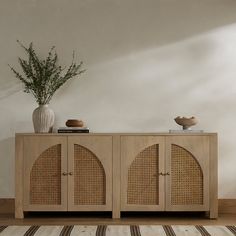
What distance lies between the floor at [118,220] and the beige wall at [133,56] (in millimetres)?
429

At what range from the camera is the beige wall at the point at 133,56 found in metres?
5.46

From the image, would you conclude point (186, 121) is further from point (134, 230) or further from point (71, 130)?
point (134, 230)

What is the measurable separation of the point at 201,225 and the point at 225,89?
1389 millimetres

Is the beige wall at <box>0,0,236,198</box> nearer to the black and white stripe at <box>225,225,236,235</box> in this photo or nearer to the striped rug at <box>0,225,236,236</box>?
the black and white stripe at <box>225,225,236,235</box>

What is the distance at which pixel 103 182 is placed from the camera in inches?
199

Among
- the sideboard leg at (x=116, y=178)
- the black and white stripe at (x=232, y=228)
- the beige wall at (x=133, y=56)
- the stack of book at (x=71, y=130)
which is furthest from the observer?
the beige wall at (x=133, y=56)

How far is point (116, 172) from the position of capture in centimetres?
503

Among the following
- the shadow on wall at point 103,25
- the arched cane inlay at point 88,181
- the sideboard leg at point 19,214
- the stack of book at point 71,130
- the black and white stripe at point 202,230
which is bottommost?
the black and white stripe at point 202,230

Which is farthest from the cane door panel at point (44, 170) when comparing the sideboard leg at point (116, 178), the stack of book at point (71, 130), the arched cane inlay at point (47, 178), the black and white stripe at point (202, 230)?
the black and white stripe at point (202, 230)

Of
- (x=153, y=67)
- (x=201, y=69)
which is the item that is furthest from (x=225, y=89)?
(x=153, y=67)

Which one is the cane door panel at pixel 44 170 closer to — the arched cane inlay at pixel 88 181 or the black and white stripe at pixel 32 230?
the arched cane inlay at pixel 88 181

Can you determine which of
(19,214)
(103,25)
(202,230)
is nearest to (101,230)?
(202,230)

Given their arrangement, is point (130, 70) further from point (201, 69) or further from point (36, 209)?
point (36, 209)

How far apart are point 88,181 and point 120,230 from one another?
0.71m
